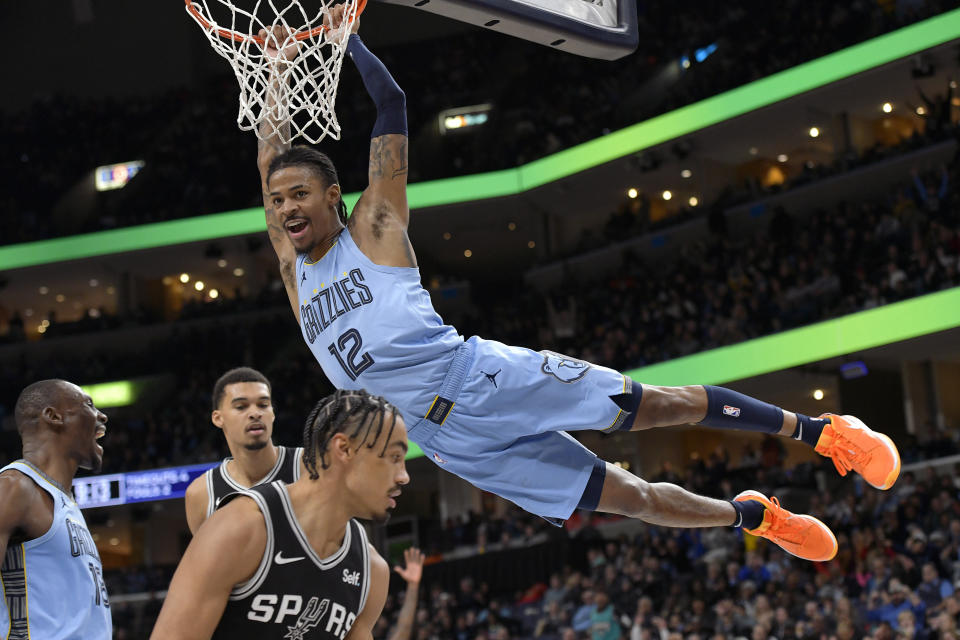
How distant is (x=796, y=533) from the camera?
559 centimetres

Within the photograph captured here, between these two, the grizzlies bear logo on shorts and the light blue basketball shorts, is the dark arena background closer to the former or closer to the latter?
the light blue basketball shorts

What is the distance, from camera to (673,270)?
23.9 m

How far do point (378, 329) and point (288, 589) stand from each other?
194 centimetres

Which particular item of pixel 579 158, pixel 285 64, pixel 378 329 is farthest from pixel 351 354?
pixel 579 158

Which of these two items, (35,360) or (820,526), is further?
(35,360)

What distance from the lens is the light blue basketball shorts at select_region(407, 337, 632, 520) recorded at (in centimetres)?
495

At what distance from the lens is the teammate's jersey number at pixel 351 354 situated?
16.0ft

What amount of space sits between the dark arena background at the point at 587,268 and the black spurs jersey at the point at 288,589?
9800 millimetres

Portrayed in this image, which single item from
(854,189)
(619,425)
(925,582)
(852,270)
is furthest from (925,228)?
(619,425)

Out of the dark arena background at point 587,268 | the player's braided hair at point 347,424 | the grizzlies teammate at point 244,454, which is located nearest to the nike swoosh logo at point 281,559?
the player's braided hair at point 347,424

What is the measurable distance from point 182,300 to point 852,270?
1979cm

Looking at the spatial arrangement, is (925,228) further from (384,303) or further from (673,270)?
(384,303)

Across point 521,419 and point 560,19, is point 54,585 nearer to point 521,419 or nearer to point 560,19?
point 521,419

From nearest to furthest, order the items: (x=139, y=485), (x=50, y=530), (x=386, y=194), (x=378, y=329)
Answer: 1. (x=50, y=530)
2. (x=378, y=329)
3. (x=386, y=194)
4. (x=139, y=485)
